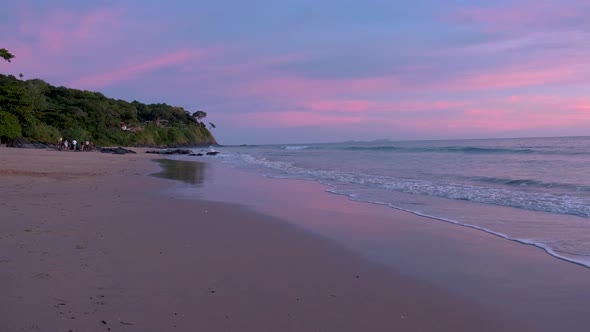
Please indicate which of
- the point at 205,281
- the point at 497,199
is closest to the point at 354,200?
the point at 497,199

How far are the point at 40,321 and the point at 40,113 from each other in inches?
1911

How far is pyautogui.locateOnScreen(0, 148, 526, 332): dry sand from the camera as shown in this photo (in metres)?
3.62

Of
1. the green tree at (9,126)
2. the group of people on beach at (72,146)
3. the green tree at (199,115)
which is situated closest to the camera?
the green tree at (9,126)

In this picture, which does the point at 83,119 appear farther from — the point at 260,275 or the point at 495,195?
the point at 260,275

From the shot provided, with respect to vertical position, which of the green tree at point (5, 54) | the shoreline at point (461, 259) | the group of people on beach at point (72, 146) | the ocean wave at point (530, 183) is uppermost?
the green tree at point (5, 54)

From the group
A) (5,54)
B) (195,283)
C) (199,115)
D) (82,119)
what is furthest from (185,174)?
(199,115)

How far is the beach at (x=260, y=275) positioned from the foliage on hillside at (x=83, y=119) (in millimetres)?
31018

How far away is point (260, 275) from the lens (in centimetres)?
494

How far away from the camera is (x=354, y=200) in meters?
12.0

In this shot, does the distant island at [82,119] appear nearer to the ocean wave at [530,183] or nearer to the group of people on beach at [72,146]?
the group of people on beach at [72,146]

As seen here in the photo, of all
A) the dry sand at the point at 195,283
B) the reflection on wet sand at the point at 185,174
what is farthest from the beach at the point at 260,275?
the reflection on wet sand at the point at 185,174

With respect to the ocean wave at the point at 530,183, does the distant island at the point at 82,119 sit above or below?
above

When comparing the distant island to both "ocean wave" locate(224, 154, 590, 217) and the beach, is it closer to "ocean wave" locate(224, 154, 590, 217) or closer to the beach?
"ocean wave" locate(224, 154, 590, 217)

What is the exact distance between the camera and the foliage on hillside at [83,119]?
34.8 m
